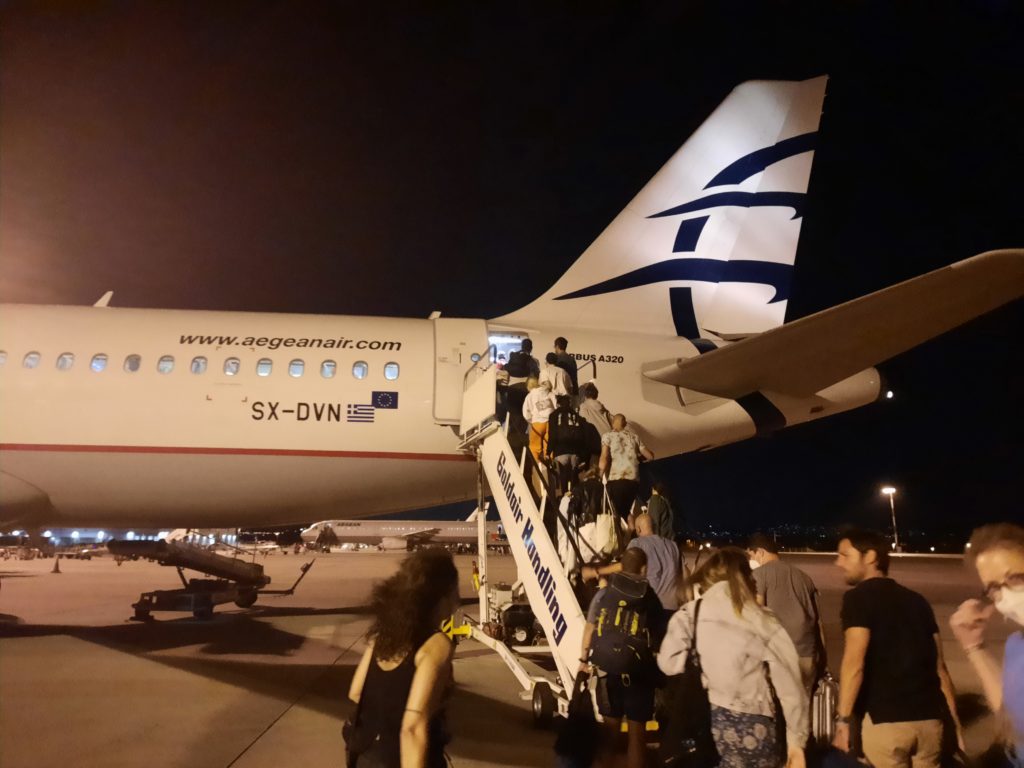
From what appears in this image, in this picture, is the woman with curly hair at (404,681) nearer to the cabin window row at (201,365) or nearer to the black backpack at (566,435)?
the black backpack at (566,435)

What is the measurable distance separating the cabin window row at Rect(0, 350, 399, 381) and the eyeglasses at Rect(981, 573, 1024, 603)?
8878 millimetres

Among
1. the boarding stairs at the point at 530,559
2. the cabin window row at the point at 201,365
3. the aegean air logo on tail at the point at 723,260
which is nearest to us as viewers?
the boarding stairs at the point at 530,559

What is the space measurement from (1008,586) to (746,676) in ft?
3.85

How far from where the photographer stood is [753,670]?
331 centimetres

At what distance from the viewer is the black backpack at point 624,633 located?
406cm

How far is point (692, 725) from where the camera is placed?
360cm

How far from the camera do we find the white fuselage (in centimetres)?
1030

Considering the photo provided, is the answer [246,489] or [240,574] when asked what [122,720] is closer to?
[246,489]

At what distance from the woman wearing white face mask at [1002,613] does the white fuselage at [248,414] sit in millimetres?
7986

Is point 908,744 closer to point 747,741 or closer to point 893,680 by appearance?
point 893,680

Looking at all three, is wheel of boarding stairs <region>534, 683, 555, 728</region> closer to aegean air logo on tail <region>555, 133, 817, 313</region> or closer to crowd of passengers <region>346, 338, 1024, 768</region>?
crowd of passengers <region>346, 338, 1024, 768</region>

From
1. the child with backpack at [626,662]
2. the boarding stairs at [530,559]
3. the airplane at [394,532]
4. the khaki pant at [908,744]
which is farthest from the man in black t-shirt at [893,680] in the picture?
the airplane at [394,532]

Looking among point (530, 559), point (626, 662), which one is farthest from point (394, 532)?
point (626, 662)

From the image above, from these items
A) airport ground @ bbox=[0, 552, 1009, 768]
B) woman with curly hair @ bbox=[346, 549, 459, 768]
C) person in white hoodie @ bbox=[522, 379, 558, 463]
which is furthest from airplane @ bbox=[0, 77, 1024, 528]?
woman with curly hair @ bbox=[346, 549, 459, 768]
